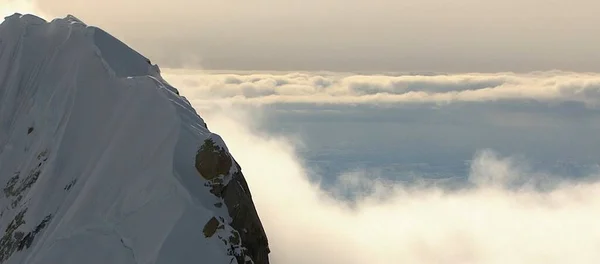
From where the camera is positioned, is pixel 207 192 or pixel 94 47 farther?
pixel 94 47

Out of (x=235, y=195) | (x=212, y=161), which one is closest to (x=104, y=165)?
(x=212, y=161)

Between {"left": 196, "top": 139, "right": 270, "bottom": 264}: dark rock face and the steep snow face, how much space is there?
0.09m

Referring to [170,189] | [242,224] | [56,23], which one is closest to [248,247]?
[242,224]

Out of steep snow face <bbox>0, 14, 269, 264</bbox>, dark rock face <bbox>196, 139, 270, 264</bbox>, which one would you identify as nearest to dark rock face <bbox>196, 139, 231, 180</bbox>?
dark rock face <bbox>196, 139, 270, 264</bbox>

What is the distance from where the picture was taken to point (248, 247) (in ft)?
199

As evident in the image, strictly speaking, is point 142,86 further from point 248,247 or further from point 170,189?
point 248,247

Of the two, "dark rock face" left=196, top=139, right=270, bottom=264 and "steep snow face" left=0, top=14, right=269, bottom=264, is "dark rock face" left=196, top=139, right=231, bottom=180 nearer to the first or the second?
"dark rock face" left=196, top=139, right=270, bottom=264

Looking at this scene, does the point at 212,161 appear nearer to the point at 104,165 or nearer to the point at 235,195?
the point at 235,195

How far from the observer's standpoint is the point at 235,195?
2413 inches

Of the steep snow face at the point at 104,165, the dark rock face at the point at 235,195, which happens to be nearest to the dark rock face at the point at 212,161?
the dark rock face at the point at 235,195

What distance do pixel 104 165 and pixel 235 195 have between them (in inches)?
577

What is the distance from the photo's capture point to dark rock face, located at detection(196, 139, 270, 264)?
60.6 meters

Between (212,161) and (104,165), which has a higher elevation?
(104,165)

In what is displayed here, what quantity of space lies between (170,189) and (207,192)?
2972 mm
